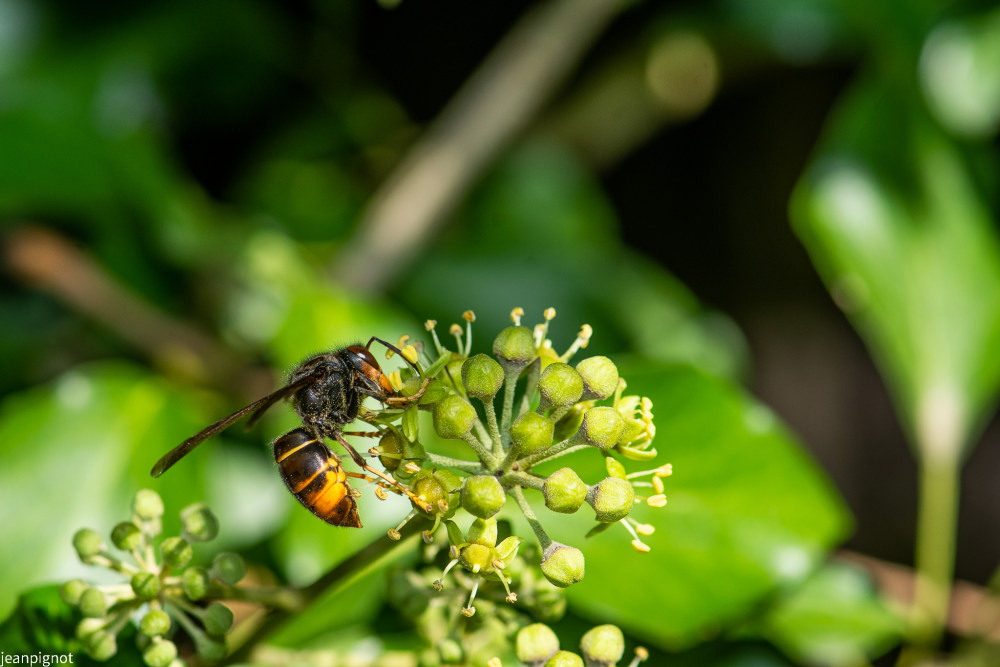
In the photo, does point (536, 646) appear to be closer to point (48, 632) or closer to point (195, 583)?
point (195, 583)

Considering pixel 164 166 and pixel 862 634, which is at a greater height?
pixel 164 166

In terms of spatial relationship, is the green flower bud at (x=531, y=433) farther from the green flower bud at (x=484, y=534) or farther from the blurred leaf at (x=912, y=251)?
the blurred leaf at (x=912, y=251)

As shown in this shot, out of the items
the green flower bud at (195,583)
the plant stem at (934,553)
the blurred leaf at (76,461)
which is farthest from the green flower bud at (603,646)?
the plant stem at (934,553)

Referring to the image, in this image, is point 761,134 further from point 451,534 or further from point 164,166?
point 451,534

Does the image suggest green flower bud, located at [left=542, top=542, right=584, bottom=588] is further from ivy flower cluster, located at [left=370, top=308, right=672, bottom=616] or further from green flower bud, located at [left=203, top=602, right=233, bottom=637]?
green flower bud, located at [left=203, top=602, right=233, bottom=637]

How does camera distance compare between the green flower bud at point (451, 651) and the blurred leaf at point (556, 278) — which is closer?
the green flower bud at point (451, 651)

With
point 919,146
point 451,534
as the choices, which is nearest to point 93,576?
point 451,534
